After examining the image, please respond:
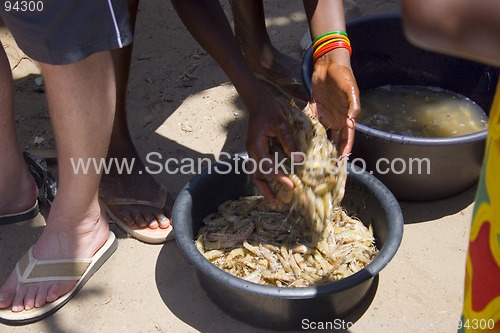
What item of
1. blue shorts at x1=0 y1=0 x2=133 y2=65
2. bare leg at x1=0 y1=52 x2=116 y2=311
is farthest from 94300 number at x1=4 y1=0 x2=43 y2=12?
bare leg at x1=0 y1=52 x2=116 y2=311

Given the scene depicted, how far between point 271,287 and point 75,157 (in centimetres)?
80

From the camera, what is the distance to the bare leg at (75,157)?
2.19 m

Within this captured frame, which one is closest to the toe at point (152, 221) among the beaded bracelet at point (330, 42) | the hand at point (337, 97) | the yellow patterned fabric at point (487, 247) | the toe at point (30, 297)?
the toe at point (30, 297)

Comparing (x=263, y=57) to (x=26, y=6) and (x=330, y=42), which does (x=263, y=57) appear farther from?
(x=26, y=6)

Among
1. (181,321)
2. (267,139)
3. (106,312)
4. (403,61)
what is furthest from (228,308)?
(403,61)

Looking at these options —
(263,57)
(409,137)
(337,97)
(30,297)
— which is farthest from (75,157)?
(263,57)

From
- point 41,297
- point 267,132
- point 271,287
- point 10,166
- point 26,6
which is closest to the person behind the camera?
point 26,6

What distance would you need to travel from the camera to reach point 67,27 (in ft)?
6.63

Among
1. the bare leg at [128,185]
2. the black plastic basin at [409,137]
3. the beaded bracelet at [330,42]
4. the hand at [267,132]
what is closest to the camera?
the hand at [267,132]

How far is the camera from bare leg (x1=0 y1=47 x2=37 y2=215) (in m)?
2.63

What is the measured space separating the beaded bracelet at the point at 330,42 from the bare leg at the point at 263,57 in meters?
0.75

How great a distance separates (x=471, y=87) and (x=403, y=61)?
0.36 m

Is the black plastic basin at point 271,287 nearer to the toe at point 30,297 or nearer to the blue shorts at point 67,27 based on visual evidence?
the toe at point 30,297

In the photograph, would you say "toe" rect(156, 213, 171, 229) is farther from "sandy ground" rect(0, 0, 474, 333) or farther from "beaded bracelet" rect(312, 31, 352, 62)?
"beaded bracelet" rect(312, 31, 352, 62)
